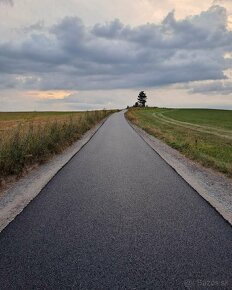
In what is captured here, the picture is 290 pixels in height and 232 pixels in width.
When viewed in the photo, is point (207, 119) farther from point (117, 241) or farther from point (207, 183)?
point (117, 241)

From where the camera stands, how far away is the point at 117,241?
5445mm

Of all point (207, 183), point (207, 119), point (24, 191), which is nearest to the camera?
point (24, 191)

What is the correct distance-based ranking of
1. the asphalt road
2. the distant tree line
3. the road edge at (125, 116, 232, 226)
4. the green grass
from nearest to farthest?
the asphalt road → the road edge at (125, 116, 232, 226) → the green grass → the distant tree line

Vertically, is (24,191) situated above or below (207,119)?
above

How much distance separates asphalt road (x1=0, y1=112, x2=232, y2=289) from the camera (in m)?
4.29

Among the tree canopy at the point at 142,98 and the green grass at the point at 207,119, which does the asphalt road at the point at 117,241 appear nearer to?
the green grass at the point at 207,119

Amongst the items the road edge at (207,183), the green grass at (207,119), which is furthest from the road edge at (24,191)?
the green grass at (207,119)

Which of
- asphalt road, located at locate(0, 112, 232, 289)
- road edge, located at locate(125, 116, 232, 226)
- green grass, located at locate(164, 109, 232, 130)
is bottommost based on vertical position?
green grass, located at locate(164, 109, 232, 130)

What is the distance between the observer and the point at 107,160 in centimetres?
1395

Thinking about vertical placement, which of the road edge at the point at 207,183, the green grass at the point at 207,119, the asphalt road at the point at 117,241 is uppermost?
the asphalt road at the point at 117,241

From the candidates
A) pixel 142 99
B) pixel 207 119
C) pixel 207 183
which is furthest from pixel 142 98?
pixel 207 183

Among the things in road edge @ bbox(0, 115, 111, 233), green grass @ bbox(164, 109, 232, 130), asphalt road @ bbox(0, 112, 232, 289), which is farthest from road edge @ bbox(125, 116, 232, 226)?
green grass @ bbox(164, 109, 232, 130)

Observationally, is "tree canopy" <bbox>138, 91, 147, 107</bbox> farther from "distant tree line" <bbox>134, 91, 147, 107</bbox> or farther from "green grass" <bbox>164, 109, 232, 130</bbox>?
"green grass" <bbox>164, 109, 232, 130</bbox>

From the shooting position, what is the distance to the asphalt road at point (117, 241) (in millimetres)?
4285
